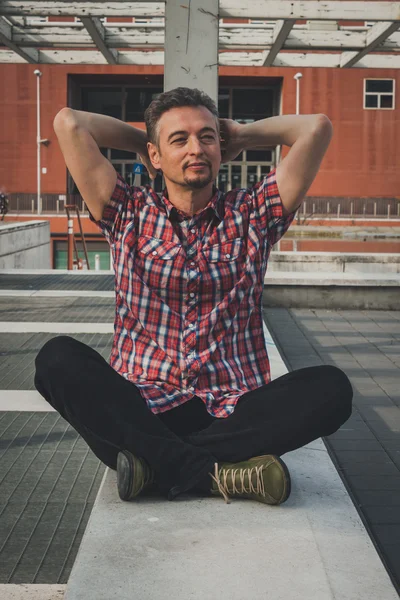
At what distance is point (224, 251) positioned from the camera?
9.62 ft

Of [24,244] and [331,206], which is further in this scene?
[331,206]

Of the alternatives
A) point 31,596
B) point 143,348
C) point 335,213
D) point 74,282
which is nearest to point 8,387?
point 143,348

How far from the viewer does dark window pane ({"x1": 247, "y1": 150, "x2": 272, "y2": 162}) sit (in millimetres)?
44406

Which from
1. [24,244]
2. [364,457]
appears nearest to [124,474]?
[364,457]

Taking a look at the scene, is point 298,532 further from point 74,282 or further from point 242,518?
point 74,282

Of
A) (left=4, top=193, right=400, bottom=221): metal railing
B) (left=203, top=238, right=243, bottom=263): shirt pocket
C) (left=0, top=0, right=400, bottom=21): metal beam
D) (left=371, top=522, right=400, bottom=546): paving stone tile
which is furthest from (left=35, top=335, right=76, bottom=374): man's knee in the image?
(left=4, top=193, right=400, bottom=221): metal railing

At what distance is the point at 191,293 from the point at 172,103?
66 centimetres

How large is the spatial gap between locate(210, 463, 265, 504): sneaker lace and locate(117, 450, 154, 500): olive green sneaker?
0.69 feet

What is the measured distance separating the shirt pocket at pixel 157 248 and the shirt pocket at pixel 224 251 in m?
0.10

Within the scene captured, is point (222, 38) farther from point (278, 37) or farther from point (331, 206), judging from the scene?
point (331, 206)

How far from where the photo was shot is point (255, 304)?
9.78 feet

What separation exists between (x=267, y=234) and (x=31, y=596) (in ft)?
4.66

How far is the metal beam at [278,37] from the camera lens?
7043mm

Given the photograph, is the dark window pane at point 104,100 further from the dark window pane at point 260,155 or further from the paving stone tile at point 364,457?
the paving stone tile at point 364,457
